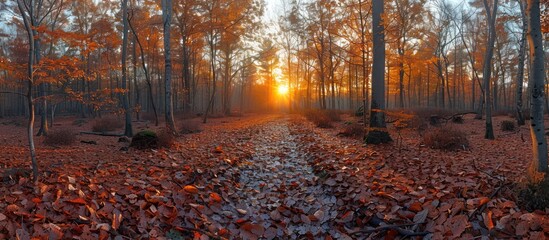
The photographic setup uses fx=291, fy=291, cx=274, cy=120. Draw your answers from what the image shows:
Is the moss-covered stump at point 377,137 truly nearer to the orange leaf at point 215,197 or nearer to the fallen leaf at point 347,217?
the fallen leaf at point 347,217

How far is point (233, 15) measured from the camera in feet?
60.0

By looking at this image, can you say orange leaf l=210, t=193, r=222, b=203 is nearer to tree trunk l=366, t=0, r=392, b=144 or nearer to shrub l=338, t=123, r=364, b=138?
tree trunk l=366, t=0, r=392, b=144

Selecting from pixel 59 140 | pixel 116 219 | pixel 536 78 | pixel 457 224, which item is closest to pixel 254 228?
pixel 116 219

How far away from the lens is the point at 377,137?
27.2 feet

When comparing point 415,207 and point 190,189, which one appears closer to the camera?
point 415,207

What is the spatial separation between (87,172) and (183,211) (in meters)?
2.16

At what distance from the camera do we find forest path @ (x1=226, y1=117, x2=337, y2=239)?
Answer: 3703mm

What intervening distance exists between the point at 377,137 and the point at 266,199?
4.84 meters

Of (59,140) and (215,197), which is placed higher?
(59,140)

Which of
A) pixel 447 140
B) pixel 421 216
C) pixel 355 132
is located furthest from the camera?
pixel 355 132

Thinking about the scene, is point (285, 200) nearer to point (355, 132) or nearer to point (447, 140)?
point (447, 140)

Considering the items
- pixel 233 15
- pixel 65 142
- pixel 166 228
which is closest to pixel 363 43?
pixel 166 228

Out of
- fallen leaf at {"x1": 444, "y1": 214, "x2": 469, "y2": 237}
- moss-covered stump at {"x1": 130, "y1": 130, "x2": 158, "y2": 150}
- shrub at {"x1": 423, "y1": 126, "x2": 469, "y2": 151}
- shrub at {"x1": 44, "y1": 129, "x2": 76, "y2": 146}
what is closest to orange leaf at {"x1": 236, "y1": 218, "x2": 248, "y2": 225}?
fallen leaf at {"x1": 444, "y1": 214, "x2": 469, "y2": 237}

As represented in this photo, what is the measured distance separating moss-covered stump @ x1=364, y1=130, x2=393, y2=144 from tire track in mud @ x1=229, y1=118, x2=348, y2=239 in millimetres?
2139
